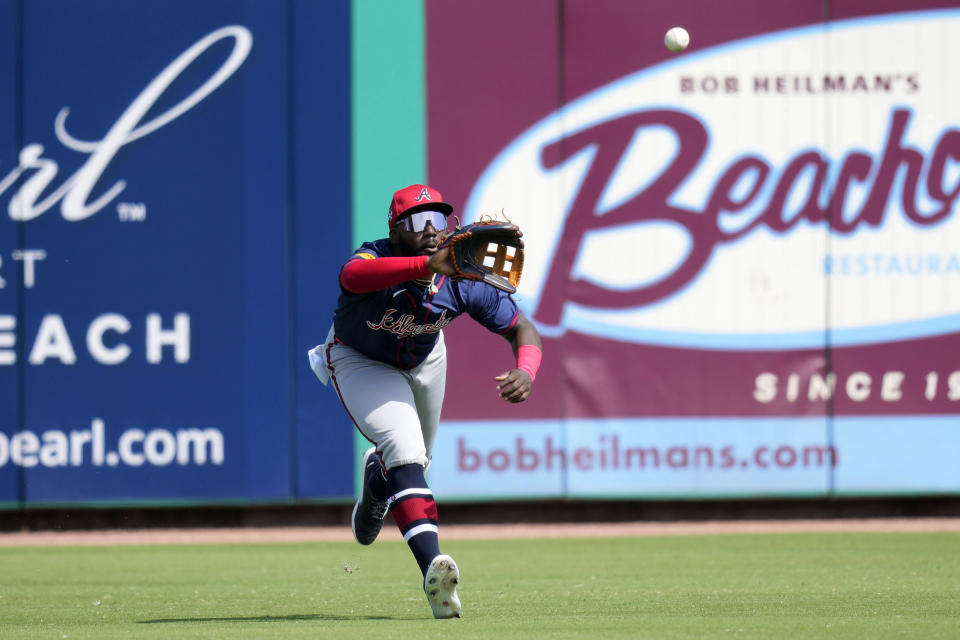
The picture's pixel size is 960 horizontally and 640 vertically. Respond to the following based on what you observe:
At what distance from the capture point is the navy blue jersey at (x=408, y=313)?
17.6 ft

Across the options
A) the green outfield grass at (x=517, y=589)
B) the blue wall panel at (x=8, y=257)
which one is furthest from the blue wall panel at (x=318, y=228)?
the blue wall panel at (x=8, y=257)

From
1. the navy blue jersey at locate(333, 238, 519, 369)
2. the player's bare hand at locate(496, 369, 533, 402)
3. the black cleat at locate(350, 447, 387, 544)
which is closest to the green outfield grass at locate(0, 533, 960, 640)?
the black cleat at locate(350, 447, 387, 544)

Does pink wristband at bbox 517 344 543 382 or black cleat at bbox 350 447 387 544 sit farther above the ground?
pink wristband at bbox 517 344 543 382

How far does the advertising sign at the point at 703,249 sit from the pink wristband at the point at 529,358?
4421 millimetres

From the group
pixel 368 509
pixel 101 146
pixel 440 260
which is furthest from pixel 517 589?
pixel 101 146

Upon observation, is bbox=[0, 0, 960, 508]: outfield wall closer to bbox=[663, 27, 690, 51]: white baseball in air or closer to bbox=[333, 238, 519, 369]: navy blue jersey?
bbox=[663, 27, 690, 51]: white baseball in air

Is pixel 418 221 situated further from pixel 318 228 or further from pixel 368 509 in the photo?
pixel 318 228

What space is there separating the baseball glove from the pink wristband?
1.46ft

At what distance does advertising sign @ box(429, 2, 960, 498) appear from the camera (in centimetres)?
994

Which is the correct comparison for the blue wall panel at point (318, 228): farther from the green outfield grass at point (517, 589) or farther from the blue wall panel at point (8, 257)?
the blue wall panel at point (8, 257)

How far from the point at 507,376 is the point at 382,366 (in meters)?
0.68

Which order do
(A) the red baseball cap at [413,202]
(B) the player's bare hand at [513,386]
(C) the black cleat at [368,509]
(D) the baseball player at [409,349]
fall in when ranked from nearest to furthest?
(D) the baseball player at [409,349], (B) the player's bare hand at [513,386], (A) the red baseball cap at [413,202], (C) the black cleat at [368,509]

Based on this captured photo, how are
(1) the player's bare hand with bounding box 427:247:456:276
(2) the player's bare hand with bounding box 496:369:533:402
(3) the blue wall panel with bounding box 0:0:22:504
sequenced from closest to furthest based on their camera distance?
(1) the player's bare hand with bounding box 427:247:456:276, (2) the player's bare hand with bounding box 496:369:533:402, (3) the blue wall panel with bounding box 0:0:22:504

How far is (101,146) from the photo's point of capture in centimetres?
970
